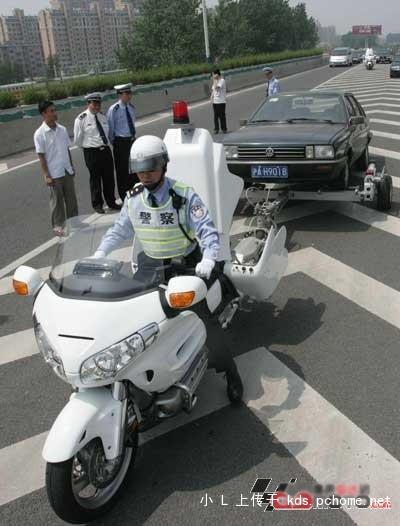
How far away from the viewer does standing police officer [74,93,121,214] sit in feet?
27.0

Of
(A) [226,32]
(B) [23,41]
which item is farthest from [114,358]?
(B) [23,41]

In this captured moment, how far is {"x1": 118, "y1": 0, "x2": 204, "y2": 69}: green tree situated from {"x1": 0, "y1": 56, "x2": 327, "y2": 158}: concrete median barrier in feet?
84.3

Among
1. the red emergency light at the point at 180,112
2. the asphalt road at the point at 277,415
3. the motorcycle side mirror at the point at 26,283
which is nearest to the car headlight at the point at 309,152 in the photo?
the asphalt road at the point at 277,415

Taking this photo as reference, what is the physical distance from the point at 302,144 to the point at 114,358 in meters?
5.36

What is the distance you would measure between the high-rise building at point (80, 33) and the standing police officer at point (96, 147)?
159 metres

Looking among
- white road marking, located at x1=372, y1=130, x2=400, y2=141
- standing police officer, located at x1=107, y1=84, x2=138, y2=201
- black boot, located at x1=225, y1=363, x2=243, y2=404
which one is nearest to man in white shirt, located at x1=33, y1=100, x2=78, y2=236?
standing police officer, located at x1=107, y1=84, x2=138, y2=201

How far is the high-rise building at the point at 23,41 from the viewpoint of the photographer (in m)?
165

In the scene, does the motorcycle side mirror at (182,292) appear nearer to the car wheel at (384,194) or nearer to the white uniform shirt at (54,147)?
the white uniform shirt at (54,147)

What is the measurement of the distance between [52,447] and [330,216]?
20.4 ft

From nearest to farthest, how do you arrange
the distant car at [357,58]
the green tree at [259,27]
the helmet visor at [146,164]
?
the helmet visor at [146,164] < the distant car at [357,58] < the green tree at [259,27]

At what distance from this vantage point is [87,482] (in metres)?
2.87

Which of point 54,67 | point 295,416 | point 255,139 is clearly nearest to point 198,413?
point 295,416

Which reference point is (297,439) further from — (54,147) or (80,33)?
(80,33)

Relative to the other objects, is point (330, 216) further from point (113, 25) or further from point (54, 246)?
point (113, 25)
